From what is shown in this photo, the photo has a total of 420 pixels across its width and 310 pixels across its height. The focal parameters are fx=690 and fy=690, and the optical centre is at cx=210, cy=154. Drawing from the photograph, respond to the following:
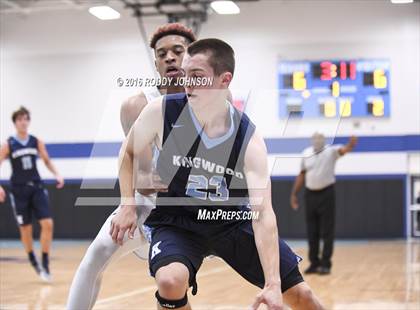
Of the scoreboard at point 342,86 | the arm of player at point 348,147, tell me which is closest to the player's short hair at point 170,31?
the arm of player at point 348,147

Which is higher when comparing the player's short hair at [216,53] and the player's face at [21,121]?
the player's short hair at [216,53]

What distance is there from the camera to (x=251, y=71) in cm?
1578

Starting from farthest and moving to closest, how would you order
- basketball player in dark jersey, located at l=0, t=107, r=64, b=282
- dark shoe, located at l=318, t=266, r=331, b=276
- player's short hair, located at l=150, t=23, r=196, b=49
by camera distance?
dark shoe, located at l=318, t=266, r=331, b=276 < basketball player in dark jersey, located at l=0, t=107, r=64, b=282 < player's short hair, located at l=150, t=23, r=196, b=49

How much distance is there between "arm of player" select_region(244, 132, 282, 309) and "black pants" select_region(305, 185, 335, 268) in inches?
247

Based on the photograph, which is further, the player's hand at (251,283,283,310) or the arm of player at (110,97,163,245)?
the arm of player at (110,97,163,245)

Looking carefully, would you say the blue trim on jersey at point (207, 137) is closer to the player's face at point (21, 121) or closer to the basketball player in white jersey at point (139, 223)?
the basketball player in white jersey at point (139, 223)

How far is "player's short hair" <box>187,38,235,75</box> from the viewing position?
10.3 feet

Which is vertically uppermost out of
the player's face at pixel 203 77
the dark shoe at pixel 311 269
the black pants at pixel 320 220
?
the player's face at pixel 203 77

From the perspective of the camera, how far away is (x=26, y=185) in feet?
29.3

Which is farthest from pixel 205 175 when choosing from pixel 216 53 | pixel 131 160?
pixel 216 53

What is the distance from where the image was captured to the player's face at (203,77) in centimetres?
313

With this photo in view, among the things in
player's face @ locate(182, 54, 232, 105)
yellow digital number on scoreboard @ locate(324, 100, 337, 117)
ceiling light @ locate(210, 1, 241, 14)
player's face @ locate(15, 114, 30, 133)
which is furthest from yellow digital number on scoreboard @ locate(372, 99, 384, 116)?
player's face @ locate(182, 54, 232, 105)

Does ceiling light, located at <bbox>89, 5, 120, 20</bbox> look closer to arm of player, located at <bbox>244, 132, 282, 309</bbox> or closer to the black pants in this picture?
the black pants

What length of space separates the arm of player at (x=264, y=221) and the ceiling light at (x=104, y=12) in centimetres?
1366
